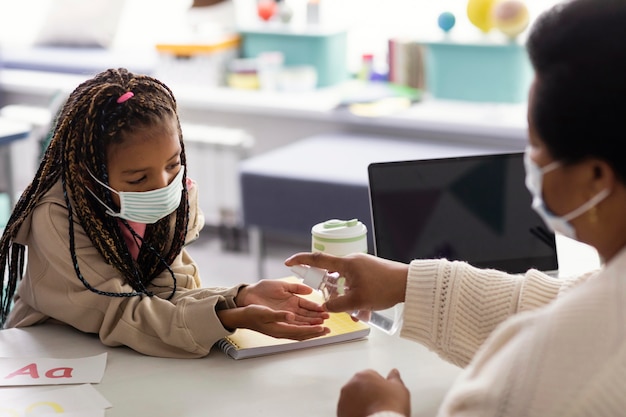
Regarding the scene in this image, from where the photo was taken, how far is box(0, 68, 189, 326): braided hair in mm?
1335

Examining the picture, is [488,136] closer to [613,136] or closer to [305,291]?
[305,291]

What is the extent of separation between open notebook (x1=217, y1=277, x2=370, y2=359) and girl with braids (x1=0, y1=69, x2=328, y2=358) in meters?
0.02

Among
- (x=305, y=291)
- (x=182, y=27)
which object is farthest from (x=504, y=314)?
(x=182, y=27)

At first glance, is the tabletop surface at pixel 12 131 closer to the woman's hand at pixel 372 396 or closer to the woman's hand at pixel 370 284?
the woman's hand at pixel 370 284

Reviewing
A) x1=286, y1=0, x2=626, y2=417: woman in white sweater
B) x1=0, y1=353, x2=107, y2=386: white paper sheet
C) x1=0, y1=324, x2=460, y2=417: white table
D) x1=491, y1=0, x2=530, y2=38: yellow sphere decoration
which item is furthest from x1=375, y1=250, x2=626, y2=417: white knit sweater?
x1=491, y1=0, x2=530, y2=38: yellow sphere decoration

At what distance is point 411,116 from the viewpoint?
339cm

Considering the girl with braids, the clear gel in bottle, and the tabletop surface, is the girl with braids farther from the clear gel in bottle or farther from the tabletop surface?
the tabletop surface

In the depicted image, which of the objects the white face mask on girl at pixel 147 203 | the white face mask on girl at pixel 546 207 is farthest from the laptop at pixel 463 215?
the white face mask on girl at pixel 546 207

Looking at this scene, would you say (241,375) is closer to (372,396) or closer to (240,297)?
(240,297)

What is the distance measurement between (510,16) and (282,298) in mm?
2239

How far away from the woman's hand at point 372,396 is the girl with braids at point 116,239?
0.27 metres

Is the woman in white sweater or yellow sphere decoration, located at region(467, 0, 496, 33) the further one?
yellow sphere decoration, located at region(467, 0, 496, 33)

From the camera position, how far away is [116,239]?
139 cm

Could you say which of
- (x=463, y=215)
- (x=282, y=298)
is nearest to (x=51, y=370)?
(x=282, y=298)
